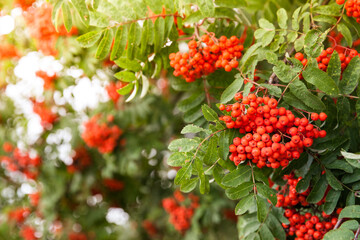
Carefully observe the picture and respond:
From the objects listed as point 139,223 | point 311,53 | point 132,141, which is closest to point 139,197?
point 139,223

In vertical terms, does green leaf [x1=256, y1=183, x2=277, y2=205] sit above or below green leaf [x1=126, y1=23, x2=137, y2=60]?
below

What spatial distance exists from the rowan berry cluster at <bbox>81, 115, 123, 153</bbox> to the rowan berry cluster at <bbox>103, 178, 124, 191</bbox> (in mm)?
1242

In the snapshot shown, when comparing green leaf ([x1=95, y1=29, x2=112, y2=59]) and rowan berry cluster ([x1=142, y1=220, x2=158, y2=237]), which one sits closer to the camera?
green leaf ([x1=95, y1=29, x2=112, y2=59])

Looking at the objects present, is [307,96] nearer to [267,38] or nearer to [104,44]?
[267,38]

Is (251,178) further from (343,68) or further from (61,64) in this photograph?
(61,64)

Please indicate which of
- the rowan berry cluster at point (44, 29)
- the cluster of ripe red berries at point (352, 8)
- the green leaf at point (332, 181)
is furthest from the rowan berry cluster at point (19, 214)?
the cluster of ripe red berries at point (352, 8)

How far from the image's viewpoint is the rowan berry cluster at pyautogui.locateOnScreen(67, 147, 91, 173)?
4.41m

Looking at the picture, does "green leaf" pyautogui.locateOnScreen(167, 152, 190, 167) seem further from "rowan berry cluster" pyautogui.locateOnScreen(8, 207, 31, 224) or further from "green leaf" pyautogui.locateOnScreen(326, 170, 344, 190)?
"rowan berry cluster" pyautogui.locateOnScreen(8, 207, 31, 224)

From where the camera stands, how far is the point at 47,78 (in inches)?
133

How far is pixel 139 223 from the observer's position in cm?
526

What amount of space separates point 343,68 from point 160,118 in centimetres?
286

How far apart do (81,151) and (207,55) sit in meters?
3.18

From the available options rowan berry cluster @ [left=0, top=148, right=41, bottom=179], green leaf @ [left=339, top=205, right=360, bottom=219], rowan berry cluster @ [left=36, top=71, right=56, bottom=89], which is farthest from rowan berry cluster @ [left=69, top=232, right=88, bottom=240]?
green leaf @ [left=339, top=205, right=360, bottom=219]

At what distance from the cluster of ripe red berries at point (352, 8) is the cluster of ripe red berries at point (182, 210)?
119 inches
